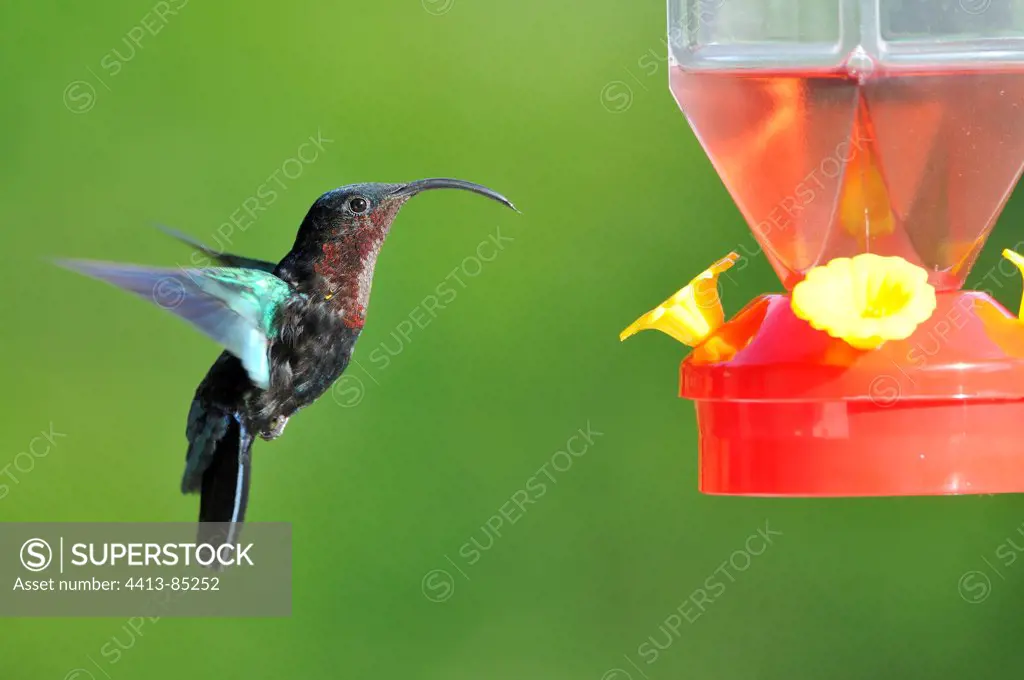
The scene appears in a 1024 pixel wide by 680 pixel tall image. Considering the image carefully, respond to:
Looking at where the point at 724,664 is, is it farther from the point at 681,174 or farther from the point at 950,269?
the point at 950,269

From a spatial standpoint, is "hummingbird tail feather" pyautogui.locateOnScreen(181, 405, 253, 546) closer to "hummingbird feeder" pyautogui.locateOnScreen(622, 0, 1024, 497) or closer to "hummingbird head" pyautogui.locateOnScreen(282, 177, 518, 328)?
"hummingbird head" pyautogui.locateOnScreen(282, 177, 518, 328)

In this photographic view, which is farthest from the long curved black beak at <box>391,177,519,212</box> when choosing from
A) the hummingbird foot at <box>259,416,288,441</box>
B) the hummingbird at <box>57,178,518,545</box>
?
the hummingbird foot at <box>259,416,288,441</box>

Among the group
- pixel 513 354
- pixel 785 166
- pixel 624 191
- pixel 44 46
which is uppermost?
pixel 44 46

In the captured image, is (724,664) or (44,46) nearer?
(724,664)

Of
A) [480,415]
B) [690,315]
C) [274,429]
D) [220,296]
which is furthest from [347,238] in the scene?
[480,415]

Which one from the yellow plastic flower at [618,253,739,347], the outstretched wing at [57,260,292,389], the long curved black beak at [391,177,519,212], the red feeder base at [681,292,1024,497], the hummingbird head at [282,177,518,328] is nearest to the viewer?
the red feeder base at [681,292,1024,497]

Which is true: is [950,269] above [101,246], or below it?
below

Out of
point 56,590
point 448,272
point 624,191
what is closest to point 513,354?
point 448,272

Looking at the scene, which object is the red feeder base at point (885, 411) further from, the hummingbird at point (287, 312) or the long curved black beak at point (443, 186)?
the hummingbird at point (287, 312)
